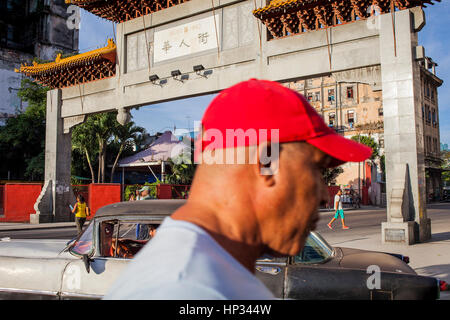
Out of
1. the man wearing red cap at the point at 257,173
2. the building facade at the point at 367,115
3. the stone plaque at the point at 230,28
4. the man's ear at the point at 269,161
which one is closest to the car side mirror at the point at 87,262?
the man wearing red cap at the point at 257,173

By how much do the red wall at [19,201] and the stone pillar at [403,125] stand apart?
57.5 feet

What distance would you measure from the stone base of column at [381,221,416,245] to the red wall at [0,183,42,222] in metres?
17.4

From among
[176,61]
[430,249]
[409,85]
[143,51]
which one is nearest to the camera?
[430,249]

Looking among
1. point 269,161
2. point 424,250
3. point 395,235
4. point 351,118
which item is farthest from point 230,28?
point 351,118

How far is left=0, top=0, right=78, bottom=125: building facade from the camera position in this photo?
1494 inches

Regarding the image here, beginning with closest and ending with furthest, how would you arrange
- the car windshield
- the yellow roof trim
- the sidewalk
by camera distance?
the car windshield
the sidewalk
the yellow roof trim

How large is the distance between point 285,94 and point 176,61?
1457cm

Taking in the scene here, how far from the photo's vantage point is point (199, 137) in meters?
1.17

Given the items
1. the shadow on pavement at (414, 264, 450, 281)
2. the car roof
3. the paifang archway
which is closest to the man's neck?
the car roof

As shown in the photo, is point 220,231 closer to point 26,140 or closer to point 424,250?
point 424,250

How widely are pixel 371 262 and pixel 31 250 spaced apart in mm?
3742

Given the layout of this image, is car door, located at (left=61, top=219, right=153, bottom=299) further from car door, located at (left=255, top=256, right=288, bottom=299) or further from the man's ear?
the man's ear
